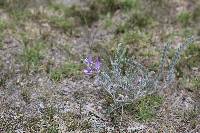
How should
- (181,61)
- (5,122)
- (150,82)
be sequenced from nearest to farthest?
1. (5,122)
2. (150,82)
3. (181,61)

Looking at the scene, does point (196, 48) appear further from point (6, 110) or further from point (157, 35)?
point (6, 110)

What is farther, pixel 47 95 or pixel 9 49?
pixel 9 49

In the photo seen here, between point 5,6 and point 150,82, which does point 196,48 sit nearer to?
point 150,82

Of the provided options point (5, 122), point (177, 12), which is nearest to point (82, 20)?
point (177, 12)

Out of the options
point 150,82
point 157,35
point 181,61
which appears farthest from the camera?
point 157,35

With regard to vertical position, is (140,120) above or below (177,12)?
below

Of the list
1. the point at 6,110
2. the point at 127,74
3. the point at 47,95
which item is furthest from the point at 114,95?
the point at 6,110
